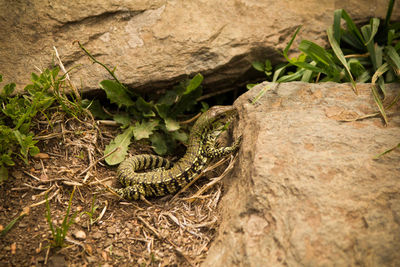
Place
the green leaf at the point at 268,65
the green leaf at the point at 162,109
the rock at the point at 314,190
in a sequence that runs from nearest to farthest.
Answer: the rock at the point at 314,190 → the green leaf at the point at 162,109 → the green leaf at the point at 268,65

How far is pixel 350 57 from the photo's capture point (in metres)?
5.28

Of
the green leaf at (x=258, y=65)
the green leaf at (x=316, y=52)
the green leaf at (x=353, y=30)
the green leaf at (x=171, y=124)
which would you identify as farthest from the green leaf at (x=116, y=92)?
the green leaf at (x=353, y=30)

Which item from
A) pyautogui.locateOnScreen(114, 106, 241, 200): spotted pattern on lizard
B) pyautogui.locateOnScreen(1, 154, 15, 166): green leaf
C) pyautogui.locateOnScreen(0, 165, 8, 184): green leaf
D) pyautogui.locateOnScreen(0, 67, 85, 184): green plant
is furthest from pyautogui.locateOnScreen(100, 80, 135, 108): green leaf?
pyautogui.locateOnScreen(0, 165, 8, 184): green leaf

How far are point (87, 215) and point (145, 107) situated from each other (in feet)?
6.53

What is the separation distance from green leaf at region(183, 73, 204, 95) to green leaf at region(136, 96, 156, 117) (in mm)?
662

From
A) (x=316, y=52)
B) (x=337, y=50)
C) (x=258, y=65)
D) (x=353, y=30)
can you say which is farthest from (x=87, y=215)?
(x=353, y=30)

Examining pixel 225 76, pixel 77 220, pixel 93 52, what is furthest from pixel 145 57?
pixel 77 220

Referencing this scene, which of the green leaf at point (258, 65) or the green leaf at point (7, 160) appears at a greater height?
the green leaf at point (258, 65)

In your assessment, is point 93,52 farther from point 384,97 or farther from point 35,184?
point 384,97

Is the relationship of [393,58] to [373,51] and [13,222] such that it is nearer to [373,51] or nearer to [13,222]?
[373,51]

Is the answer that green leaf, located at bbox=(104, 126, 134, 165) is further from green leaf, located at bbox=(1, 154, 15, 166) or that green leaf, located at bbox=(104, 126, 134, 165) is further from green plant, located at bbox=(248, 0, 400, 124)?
green plant, located at bbox=(248, 0, 400, 124)

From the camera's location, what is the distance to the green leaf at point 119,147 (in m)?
4.61

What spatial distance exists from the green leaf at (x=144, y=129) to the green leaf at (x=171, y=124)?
0.65 ft

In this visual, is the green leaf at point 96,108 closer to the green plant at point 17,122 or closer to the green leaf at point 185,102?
the green plant at point 17,122
